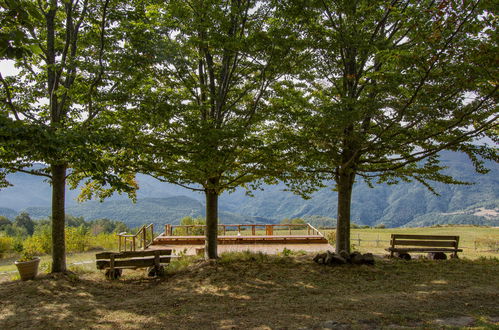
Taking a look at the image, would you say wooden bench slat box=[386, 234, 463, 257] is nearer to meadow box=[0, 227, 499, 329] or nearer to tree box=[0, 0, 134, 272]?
meadow box=[0, 227, 499, 329]

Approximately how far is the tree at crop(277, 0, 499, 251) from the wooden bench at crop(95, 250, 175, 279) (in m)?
5.13

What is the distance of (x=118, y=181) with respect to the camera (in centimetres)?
737

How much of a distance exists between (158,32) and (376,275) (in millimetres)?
9104

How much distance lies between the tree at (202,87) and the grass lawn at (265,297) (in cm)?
268

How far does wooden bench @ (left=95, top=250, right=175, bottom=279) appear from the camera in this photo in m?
9.30

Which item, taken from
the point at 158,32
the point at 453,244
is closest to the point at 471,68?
the point at 453,244

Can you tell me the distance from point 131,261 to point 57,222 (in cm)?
246

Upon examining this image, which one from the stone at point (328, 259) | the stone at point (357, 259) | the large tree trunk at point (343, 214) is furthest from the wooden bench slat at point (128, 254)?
the stone at point (357, 259)

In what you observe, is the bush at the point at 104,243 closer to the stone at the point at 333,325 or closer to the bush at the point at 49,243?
the bush at the point at 49,243

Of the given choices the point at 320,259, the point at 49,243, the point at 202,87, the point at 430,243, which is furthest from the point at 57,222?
the point at 49,243

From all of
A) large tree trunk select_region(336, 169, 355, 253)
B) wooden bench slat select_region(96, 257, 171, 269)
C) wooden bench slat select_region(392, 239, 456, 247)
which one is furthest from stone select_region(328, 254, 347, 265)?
wooden bench slat select_region(96, 257, 171, 269)

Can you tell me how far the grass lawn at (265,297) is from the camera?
5.59 metres

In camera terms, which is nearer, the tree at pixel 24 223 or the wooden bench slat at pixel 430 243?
the wooden bench slat at pixel 430 243

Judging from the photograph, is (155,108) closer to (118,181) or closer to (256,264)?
(118,181)
